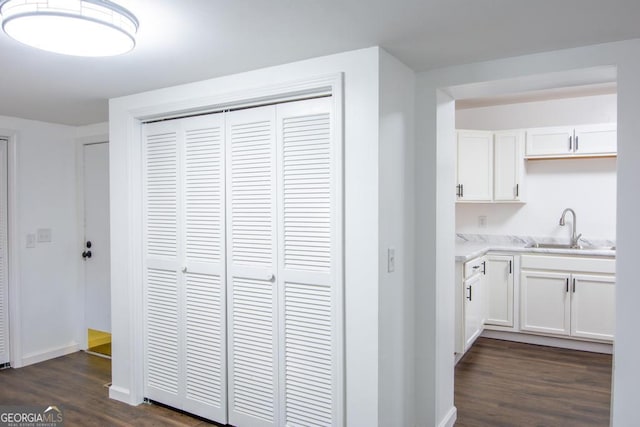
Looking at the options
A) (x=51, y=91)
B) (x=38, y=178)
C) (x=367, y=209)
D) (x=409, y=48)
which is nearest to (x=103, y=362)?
(x=38, y=178)

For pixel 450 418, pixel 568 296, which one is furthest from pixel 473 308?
pixel 450 418

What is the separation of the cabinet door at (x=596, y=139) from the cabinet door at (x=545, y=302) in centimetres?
124

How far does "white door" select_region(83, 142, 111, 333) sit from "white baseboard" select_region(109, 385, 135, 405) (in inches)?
44.9

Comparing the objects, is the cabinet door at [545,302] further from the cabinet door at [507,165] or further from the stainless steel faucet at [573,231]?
the cabinet door at [507,165]

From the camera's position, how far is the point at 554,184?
482cm

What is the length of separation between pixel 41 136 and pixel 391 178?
3.58 meters

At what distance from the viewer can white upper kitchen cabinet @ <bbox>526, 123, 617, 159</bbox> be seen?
14.4ft

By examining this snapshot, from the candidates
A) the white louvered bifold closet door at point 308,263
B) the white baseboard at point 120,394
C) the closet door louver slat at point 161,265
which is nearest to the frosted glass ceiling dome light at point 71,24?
the white louvered bifold closet door at point 308,263

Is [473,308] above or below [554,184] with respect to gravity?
below

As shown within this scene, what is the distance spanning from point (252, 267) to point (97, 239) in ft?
8.19

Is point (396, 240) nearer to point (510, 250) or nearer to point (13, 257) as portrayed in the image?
point (510, 250)

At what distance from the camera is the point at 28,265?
4.18m

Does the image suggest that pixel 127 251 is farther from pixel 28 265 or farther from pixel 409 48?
pixel 409 48

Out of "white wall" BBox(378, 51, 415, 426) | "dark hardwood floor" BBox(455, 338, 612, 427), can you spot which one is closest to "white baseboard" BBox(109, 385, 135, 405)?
"white wall" BBox(378, 51, 415, 426)
